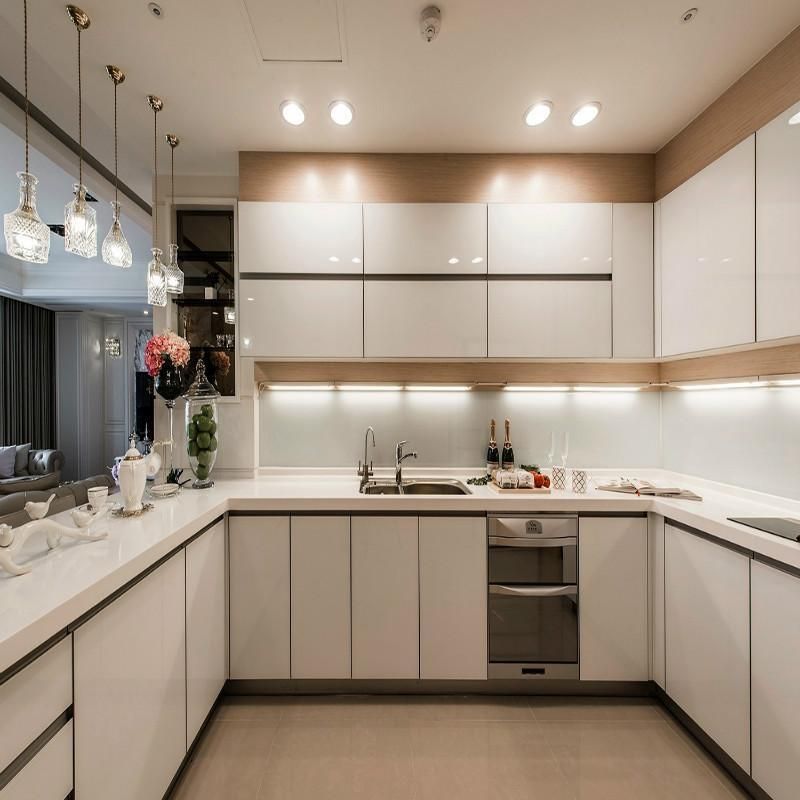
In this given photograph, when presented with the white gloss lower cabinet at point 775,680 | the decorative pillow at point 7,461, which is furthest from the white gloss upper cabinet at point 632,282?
the decorative pillow at point 7,461

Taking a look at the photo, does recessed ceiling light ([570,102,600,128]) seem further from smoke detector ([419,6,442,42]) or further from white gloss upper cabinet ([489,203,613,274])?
smoke detector ([419,6,442,42])

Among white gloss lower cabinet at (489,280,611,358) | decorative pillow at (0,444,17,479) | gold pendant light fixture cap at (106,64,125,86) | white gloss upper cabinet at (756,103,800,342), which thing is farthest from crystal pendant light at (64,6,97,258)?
decorative pillow at (0,444,17,479)

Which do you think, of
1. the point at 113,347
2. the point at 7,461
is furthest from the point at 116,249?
the point at 113,347

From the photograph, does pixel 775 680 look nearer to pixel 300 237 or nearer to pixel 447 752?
pixel 447 752

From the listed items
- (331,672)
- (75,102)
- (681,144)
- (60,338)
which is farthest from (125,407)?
(681,144)

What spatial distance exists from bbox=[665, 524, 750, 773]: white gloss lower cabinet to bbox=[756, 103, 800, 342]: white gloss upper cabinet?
0.92m

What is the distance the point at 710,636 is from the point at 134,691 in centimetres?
207

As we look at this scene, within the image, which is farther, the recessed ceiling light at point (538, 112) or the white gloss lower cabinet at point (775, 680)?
the recessed ceiling light at point (538, 112)

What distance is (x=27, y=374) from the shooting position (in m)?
6.12

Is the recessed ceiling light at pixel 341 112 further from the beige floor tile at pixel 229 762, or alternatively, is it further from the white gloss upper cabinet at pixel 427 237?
the beige floor tile at pixel 229 762

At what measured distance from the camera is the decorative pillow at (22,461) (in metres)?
5.21

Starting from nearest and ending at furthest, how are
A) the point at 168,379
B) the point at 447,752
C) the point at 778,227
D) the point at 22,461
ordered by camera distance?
the point at 778,227, the point at 447,752, the point at 168,379, the point at 22,461

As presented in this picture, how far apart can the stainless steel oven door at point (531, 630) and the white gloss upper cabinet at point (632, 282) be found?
1.38 m

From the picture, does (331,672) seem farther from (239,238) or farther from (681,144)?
(681,144)
